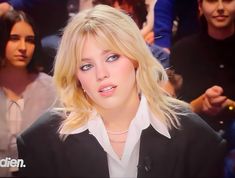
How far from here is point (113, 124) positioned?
71.7 inches

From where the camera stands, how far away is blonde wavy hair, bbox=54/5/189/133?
66.9 inches

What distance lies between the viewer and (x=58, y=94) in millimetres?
1809

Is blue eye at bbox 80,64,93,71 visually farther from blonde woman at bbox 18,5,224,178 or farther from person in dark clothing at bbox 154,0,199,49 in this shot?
person in dark clothing at bbox 154,0,199,49

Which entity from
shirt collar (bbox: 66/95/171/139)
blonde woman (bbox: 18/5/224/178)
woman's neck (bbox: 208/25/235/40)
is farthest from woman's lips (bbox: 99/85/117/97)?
woman's neck (bbox: 208/25/235/40)

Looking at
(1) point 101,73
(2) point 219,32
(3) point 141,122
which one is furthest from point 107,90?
(2) point 219,32

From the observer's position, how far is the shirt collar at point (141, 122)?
70.3 inches

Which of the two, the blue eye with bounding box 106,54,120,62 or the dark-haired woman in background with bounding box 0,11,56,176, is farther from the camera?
the dark-haired woman in background with bounding box 0,11,56,176

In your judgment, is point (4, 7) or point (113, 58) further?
point (4, 7)

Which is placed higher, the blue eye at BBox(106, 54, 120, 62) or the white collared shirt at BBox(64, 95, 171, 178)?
the blue eye at BBox(106, 54, 120, 62)

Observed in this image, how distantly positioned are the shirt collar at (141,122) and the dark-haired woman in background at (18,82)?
18cm

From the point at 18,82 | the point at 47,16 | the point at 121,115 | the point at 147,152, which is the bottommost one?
the point at 147,152

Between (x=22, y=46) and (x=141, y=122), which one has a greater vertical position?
(x=22, y=46)

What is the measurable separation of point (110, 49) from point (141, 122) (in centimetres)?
32

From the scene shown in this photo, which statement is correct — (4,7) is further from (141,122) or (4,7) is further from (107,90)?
(141,122)
